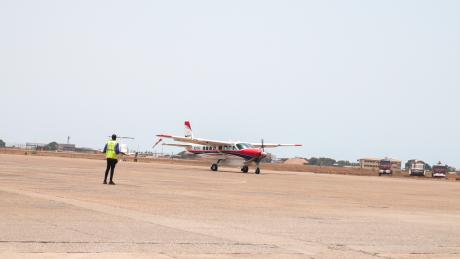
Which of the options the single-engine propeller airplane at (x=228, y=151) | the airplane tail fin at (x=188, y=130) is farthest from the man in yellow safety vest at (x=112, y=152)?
the airplane tail fin at (x=188, y=130)

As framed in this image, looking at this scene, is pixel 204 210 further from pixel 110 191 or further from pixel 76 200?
pixel 110 191

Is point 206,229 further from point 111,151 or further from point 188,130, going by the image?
point 188,130

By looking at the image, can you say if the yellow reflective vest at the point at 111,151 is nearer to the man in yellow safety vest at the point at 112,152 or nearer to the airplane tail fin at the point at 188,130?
the man in yellow safety vest at the point at 112,152

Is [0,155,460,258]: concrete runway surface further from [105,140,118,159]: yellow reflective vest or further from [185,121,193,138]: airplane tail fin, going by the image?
[185,121,193,138]: airplane tail fin

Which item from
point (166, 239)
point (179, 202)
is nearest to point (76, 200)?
point (179, 202)

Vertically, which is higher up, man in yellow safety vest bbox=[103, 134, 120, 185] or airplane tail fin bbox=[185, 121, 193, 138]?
airplane tail fin bbox=[185, 121, 193, 138]

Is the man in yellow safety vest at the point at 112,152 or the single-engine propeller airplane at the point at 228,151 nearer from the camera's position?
the man in yellow safety vest at the point at 112,152

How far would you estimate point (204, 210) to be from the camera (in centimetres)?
1614

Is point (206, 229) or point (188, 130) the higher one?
point (188, 130)

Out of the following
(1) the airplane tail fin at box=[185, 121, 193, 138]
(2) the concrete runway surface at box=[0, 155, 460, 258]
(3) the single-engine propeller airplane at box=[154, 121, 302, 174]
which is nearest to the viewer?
(2) the concrete runway surface at box=[0, 155, 460, 258]

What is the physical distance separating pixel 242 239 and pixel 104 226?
99.1 inches

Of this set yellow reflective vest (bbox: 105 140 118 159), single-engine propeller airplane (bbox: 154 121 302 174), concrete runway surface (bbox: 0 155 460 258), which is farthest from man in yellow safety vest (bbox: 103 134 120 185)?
single-engine propeller airplane (bbox: 154 121 302 174)

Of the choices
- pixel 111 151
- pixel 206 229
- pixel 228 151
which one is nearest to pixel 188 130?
pixel 228 151

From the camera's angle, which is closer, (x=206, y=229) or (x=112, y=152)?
(x=206, y=229)
